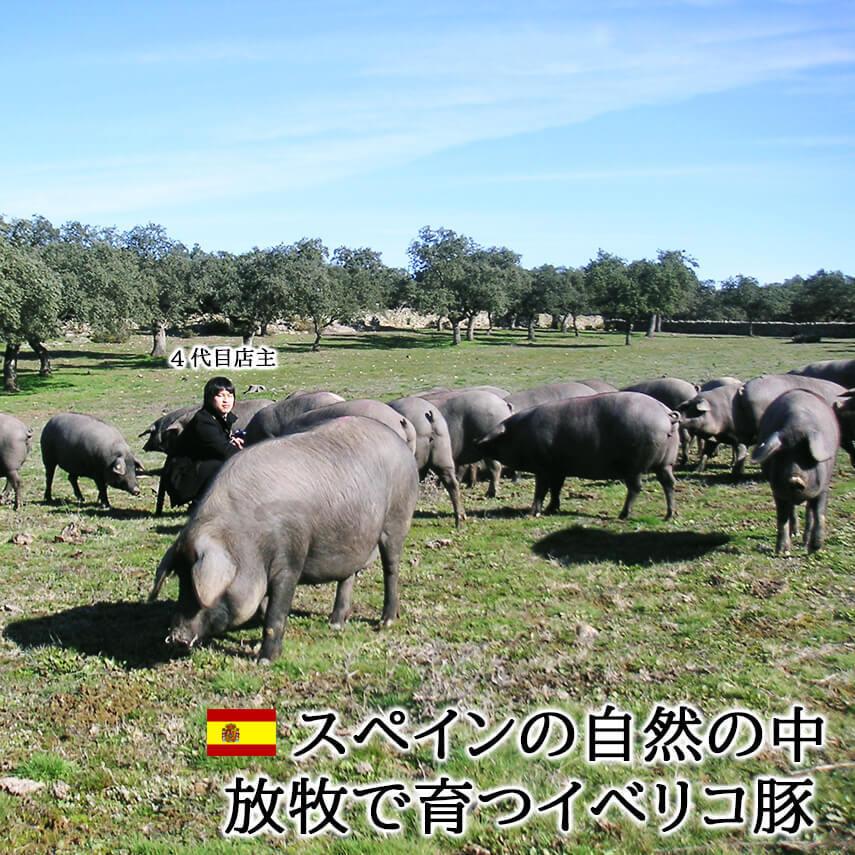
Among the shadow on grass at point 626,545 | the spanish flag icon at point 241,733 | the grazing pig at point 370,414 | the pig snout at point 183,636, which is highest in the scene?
the grazing pig at point 370,414

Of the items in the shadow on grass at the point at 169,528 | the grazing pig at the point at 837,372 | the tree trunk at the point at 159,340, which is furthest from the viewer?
the tree trunk at the point at 159,340

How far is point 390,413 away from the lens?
9.98 metres

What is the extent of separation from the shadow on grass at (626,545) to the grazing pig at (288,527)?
299cm

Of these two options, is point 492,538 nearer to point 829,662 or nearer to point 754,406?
point 829,662

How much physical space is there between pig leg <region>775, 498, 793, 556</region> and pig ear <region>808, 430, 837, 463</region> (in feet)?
2.00

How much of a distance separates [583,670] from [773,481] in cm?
405

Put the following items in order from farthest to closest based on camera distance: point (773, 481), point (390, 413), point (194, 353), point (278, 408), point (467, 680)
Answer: point (194, 353)
point (278, 408)
point (390, 413)
point (773, 481)
point (467, 680)

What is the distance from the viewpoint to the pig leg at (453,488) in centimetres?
1157

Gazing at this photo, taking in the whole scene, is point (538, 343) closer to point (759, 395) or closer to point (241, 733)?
point (759, 395)

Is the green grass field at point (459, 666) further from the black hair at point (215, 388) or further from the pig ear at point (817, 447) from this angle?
the black hair at point (215, 388)

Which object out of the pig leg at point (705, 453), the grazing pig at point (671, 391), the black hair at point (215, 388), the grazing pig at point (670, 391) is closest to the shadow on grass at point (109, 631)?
the black hair at point (215, 388)

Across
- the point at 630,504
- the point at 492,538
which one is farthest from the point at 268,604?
the point at 630,504

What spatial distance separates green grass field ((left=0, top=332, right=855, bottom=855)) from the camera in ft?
15.2

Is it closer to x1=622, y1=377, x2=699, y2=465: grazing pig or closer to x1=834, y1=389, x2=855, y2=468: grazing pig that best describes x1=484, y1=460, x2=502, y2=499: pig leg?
x1=622, y1=377, x2=699, y2=465: grazing pig
